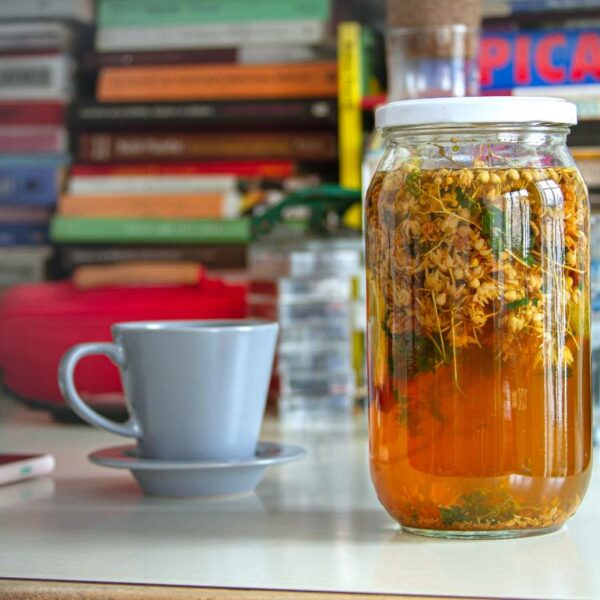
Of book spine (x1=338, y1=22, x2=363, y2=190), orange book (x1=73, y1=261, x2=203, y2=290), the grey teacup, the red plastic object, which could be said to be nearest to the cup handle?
the grey teacup

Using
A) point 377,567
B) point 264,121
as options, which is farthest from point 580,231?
point 264,121

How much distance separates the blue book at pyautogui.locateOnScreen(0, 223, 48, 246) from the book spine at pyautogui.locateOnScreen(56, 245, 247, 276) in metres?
0.04

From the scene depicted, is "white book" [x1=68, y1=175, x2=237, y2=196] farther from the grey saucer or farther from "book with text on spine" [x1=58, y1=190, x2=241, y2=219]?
the grey saucer

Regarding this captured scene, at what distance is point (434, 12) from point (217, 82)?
1.15ft

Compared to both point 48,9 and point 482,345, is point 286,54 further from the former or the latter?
point 482,345

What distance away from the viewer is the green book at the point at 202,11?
1314 millimetres

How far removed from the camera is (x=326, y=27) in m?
1.31

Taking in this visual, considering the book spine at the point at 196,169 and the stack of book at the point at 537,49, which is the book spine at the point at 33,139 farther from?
the stack of book at the point at 537,49

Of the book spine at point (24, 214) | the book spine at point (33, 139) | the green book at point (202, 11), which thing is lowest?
the book spine at point (24, 214)

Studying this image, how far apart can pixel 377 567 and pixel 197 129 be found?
36.7 inches

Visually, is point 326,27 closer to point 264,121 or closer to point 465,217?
point 264,121

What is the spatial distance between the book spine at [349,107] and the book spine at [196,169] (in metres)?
0.10

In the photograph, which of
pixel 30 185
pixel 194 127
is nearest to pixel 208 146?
pixel 194 127

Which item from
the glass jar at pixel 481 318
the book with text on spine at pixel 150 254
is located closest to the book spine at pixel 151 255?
the book with text on spine at pixel 150 254
